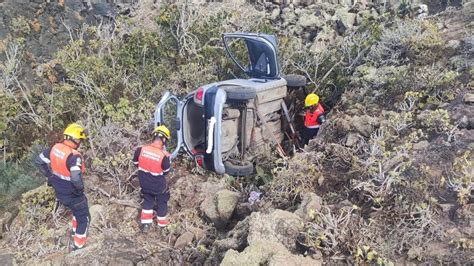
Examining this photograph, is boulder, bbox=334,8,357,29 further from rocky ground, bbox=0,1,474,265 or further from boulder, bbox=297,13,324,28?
rocky ground, bbox=0,1,474,265

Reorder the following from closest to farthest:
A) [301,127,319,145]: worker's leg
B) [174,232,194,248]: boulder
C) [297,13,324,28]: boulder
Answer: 1. [174,232,194,248]: boulder
2. [301,127,319,145]: worker's leg
3. [297,13,324,28]: boulder

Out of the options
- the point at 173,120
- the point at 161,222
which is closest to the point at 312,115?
the point at 173,120

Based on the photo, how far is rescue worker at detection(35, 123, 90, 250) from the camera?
4.87m

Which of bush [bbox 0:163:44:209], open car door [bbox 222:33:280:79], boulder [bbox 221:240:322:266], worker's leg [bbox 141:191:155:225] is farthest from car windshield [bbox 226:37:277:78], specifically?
boulder [bbox 221:240:322:266]

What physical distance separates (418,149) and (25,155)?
6341mm

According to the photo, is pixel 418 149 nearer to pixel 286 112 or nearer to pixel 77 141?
pixel 286 112

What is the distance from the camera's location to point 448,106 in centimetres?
527

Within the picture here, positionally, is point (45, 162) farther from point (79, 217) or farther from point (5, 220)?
point (5, 220)

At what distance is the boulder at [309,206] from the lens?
12.8 ft

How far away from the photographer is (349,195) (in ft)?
14.3

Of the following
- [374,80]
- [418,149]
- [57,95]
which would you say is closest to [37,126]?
[57,95]

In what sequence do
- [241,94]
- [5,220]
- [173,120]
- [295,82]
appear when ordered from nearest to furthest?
[241,94], [5,220], [173,120], [295,82]

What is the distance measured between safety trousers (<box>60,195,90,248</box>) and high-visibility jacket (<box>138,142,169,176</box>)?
2.74ft

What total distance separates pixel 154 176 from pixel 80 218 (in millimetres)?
1013
